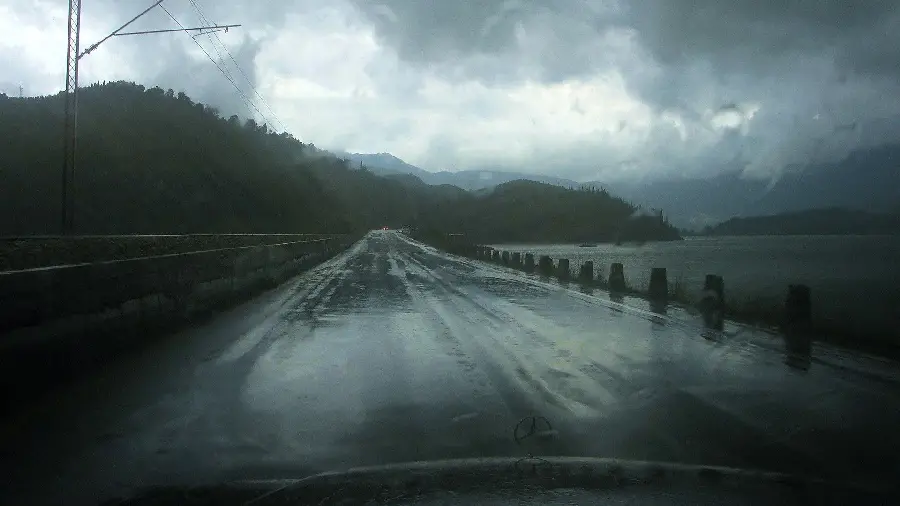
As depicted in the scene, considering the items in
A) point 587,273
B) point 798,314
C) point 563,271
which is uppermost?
point 798,314

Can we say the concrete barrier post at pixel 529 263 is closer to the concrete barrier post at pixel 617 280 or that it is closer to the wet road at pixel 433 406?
the concrete barrier post at pixel 617 280

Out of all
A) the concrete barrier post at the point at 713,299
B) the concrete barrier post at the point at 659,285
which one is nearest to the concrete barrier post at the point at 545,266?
the concrete barrier post at the point at 659,285

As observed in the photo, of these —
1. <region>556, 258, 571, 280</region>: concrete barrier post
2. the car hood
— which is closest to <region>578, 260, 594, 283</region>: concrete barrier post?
<region>556, 258, 571, 280</region>: concrete barrier post

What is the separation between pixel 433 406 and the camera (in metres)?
7.05

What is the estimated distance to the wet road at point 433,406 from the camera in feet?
17.7

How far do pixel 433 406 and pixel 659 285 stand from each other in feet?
48.6

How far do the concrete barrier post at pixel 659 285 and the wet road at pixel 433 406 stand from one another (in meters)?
7.24

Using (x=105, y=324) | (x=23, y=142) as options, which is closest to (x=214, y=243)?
(x=105, y=324)

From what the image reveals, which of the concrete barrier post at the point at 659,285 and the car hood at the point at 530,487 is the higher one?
the concrete barrier post at the point at 659,285

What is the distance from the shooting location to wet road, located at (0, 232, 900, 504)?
5383mm

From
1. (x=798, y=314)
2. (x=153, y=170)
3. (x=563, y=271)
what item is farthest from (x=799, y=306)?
(x=153, y=170)

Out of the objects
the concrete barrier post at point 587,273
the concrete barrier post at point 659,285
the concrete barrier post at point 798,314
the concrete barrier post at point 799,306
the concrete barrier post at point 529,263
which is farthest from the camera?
the concrete barrier post at point 529,263

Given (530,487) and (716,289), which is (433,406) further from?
(716,289)

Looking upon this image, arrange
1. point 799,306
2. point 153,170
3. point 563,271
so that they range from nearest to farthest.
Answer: point 799,306 → point 563,271 → point 153,170
